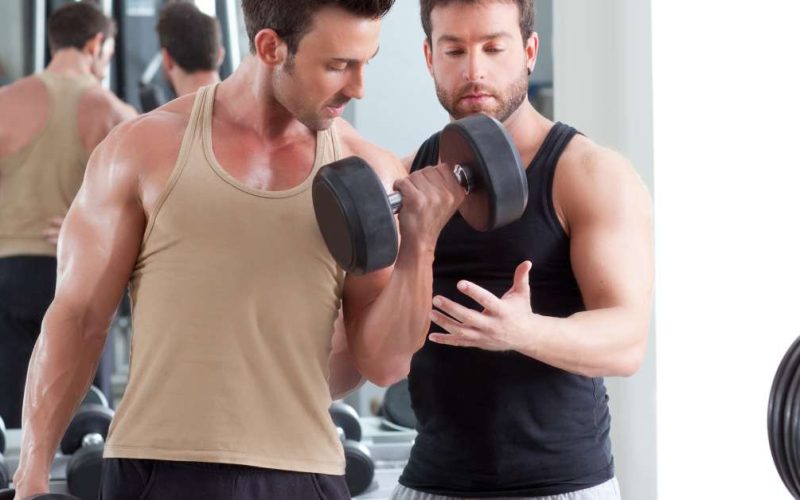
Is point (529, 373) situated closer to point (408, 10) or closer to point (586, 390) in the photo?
point (586, 390)

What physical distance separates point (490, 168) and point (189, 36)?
2.28 meters

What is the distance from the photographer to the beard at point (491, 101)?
1.67 meters

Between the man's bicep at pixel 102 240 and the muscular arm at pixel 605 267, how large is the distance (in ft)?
1.82

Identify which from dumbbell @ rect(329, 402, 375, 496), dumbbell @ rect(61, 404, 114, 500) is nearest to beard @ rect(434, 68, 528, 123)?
dumbbell @ rect(61, 404, 114, 500)

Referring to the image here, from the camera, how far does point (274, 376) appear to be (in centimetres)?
142

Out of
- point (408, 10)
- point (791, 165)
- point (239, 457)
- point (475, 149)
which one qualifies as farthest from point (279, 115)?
point (408, 10)

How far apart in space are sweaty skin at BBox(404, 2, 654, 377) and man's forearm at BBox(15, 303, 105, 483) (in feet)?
1.59

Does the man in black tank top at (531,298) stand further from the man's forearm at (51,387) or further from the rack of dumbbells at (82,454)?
the rack of dumbbells at (82,454)

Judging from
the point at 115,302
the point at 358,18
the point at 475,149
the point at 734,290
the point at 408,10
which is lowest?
the point at 734,290

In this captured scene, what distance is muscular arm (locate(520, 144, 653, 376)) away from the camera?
1475 mm

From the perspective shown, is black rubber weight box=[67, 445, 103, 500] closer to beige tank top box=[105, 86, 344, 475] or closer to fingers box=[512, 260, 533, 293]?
beige tank top box=[105, 86, 344, 475]

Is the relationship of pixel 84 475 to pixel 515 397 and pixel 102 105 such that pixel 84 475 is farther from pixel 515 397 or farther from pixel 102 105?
pixel 515 397

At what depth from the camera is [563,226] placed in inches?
63.3

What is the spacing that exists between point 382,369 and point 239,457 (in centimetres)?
23
